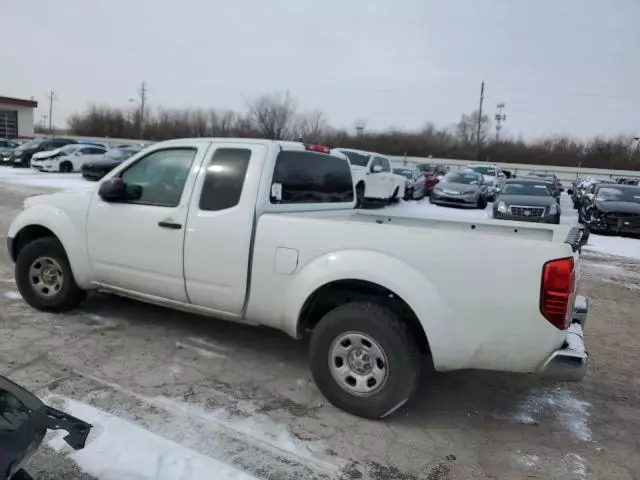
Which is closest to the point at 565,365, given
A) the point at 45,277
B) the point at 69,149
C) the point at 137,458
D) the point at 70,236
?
the point at 137,458

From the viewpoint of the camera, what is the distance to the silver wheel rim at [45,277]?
5.18m

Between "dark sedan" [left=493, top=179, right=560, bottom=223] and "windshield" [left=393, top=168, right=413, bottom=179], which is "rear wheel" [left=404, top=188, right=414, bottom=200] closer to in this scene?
"windshield" [left=393, top=168, right=413, bottom=179]

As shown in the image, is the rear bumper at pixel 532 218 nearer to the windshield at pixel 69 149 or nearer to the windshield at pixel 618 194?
the windshield at pixel 618 194

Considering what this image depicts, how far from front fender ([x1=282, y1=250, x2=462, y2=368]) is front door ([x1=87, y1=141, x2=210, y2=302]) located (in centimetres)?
114

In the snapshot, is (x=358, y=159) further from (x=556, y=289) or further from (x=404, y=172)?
(x=556, y=289)

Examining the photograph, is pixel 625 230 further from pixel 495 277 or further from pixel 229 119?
pixel 229 119

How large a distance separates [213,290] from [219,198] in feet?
2.38

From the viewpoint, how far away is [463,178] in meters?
22.1

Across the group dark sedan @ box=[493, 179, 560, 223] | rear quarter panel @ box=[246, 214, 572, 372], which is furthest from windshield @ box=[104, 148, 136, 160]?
rear quarter panel @ box=[246, 214, 572, 372]

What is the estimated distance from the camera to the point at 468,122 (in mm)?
74188

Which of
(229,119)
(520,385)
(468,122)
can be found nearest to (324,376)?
(520,385)

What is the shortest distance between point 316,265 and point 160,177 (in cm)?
180

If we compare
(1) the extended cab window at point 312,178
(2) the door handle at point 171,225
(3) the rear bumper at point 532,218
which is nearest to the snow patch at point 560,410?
(1) the extended cab window at point 312,178

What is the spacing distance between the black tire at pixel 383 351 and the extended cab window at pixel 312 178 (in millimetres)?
1173
